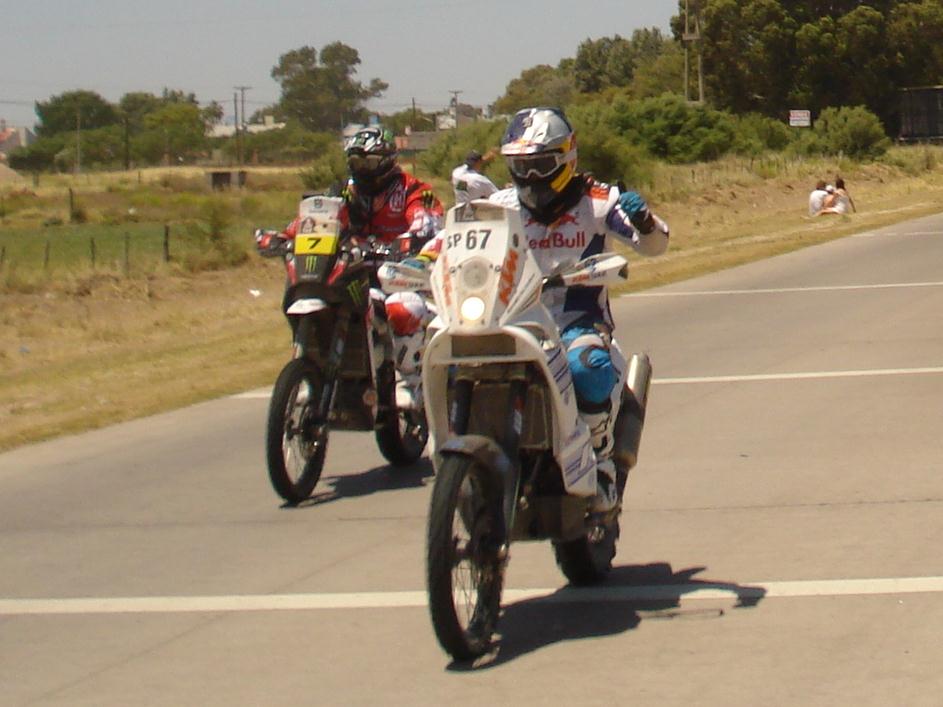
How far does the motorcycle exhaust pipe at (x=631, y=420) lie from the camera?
6531mm

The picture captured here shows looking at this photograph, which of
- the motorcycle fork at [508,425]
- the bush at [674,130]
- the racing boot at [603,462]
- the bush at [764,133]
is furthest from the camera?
the bush at [764,133]

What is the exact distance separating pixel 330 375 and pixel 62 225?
4690 centimetres

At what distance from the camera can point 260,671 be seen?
226 inches

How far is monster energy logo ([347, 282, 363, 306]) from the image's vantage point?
8.99m

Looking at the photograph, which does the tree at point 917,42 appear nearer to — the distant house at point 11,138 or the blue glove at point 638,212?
the blue glove at point 638,212

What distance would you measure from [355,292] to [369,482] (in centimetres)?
116

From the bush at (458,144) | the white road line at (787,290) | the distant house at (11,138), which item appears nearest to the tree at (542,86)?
the bush at (458,144)

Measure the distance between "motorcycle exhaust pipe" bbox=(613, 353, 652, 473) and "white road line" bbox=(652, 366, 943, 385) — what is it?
5898 mm

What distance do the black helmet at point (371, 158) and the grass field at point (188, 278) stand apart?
11.4 feet

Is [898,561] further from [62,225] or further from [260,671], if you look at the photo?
[62,225]

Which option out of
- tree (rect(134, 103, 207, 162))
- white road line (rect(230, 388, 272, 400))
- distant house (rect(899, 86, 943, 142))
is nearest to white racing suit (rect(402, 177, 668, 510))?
white road line (rect(230, 388, 272, 400))

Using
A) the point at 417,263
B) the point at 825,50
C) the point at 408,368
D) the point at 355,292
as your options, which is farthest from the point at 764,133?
the point at 417,263

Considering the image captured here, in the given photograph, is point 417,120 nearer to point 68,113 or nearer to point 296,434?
point 68,113

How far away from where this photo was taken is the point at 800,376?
41.9 feet
